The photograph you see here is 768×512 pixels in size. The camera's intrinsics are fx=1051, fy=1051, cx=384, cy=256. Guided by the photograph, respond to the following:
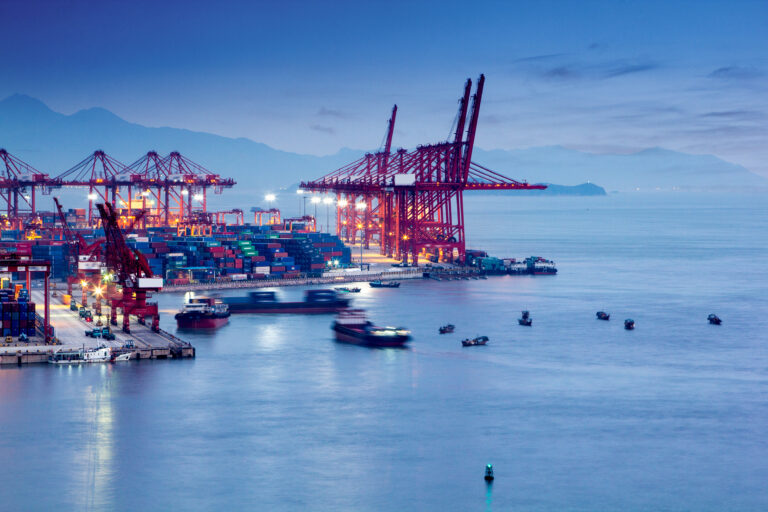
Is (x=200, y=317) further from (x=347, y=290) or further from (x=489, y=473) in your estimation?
(x=489, y=473)

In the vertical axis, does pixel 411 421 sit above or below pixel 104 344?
below

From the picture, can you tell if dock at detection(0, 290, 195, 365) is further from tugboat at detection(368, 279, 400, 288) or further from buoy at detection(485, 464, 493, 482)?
tugboat at detection(368, 279, 400, 288)

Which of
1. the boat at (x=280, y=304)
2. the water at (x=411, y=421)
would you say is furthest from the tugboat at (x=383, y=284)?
the water at (x=411, y=421)

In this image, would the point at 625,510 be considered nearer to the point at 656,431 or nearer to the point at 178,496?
the point at 656,431

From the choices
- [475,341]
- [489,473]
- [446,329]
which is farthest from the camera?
[446,329]

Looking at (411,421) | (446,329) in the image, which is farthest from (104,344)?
(446,329)

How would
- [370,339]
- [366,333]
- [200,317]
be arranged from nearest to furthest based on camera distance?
[370,339]
[366,333]
[200,317]

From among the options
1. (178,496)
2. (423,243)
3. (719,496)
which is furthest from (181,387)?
(423,243)
